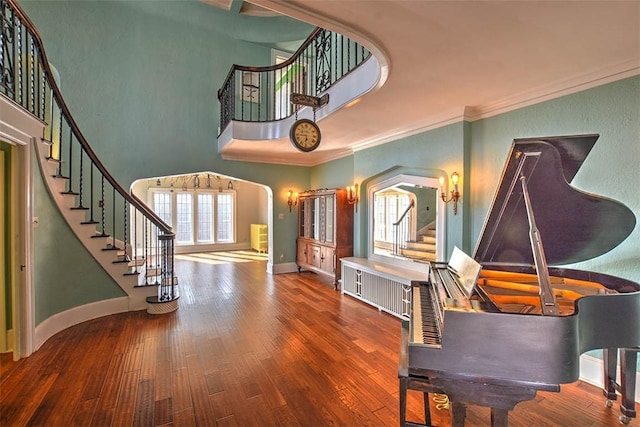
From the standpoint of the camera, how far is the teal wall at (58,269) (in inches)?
127

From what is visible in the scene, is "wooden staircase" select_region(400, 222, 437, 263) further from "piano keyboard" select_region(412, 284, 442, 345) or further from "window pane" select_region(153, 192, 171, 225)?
"window pane" select_region(153, 192, 171, 225)

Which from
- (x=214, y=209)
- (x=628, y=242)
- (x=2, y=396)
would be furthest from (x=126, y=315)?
(x=214, y=209)

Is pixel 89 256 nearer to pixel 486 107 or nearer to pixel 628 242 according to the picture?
pixel 486 107

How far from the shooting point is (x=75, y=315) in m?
3.78

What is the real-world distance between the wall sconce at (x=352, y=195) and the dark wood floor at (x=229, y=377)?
2.15 metres

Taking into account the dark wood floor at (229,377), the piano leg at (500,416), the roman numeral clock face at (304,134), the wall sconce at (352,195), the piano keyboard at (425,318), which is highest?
the roman numeral clock face at (304,134)

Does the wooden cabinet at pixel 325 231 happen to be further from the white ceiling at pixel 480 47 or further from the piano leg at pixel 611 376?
the piano leg at pixel 611 376

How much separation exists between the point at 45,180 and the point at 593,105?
18.8 ft

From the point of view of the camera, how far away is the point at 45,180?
3.34 m

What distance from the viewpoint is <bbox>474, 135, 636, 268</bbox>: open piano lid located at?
6.06 feet

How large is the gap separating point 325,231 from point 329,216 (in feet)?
1.16

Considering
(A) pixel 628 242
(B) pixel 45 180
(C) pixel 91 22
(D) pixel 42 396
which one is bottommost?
(D) pixel 42 396

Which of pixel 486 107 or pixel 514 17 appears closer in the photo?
pixel 514 17

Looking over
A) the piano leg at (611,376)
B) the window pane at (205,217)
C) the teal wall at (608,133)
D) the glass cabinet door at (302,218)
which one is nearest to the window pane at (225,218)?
the window pane at (205,217)
